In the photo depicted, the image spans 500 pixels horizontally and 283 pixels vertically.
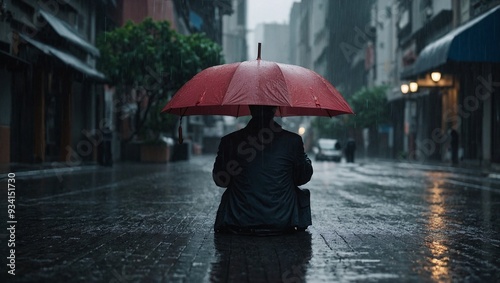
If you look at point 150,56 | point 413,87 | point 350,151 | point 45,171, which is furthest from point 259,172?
point 350,151

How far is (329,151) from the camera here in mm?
48188

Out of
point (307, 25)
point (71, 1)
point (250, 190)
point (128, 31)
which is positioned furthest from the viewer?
point (307, 25)

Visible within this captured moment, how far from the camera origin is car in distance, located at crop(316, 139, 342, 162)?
4756cm

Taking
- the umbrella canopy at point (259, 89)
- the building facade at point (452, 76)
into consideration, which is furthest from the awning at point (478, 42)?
the umbrella canopy at point (259, 89)

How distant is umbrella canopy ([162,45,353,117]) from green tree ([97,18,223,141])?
2391 centimetres

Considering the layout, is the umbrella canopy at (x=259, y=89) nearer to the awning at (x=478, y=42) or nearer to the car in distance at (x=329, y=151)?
the awning at (x=478, y=42)

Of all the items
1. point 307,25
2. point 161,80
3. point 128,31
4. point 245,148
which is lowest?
point 245,148

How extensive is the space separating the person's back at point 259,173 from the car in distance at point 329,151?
40.2 meters

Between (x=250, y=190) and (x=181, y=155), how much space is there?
32.2 metres

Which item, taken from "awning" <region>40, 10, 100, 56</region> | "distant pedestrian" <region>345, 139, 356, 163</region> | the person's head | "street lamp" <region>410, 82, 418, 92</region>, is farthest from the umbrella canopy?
"distant pedestrian" <region>345, 139, 356, 163</region>

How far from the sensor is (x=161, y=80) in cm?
3172

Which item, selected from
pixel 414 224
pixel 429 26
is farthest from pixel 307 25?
pixel 414 224

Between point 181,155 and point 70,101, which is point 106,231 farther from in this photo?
point 181,155

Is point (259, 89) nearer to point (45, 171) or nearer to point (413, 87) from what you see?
point (45, 171)
